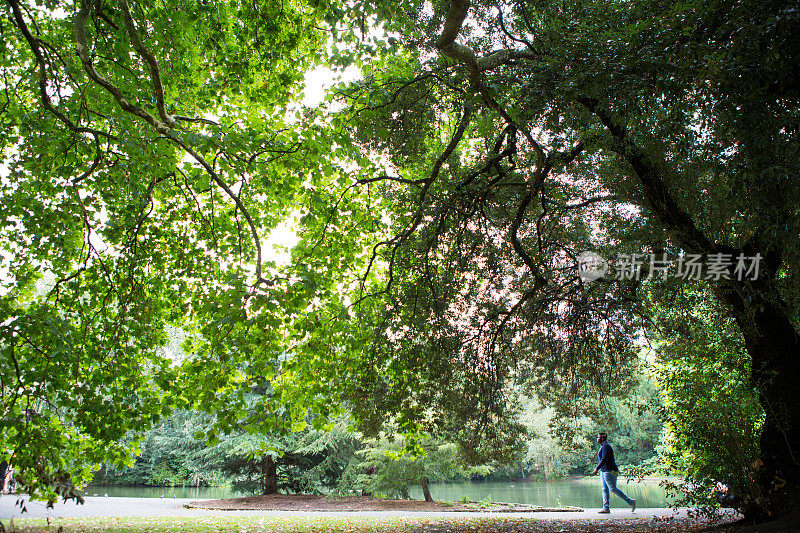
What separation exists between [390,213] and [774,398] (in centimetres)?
712

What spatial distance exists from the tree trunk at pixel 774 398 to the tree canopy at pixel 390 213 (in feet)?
0.11

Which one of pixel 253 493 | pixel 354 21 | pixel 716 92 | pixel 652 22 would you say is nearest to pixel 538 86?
pixel 652 22

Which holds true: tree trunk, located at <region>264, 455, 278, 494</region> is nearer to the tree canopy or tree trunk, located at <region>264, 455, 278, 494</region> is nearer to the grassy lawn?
the grassy lawn

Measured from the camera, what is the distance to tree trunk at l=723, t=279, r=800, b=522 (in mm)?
6160

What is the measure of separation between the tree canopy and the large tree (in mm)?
48

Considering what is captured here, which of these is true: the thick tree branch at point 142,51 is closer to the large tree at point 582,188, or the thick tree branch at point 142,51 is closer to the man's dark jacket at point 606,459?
the large tree at point 582,188

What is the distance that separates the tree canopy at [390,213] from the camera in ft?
16.8

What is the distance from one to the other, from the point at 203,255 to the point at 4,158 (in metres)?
3.49

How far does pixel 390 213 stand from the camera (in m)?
10.4

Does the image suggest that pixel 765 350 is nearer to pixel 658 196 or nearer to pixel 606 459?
pixel 658 196

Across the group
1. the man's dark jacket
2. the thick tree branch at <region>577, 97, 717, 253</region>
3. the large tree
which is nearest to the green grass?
the large tree

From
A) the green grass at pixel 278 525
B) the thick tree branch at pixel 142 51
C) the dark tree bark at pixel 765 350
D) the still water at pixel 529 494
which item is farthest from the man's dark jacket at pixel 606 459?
the thick tree branch at pixel 142 51

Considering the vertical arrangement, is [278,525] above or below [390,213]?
below

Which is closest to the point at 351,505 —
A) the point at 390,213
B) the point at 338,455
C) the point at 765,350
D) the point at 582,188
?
the point at 338,455
